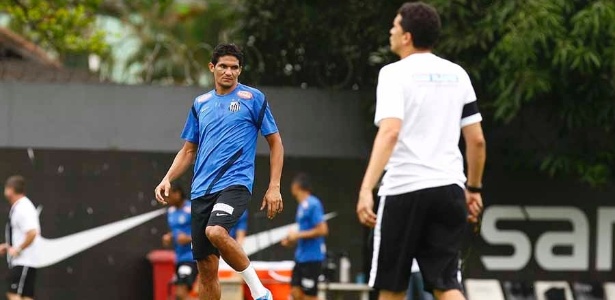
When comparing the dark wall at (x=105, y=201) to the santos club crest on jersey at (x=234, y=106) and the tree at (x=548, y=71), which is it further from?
the santos club crest on jersey at (x=234, y=106)

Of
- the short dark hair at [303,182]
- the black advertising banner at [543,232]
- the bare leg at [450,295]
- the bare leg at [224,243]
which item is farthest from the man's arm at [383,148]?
the black advertising banner at [543,232]

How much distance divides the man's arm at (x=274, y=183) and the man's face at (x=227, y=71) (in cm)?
50

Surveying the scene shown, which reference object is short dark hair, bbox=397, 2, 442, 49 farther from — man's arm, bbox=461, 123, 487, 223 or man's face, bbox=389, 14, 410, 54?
man's arm, bbox=461, 123, 487, 223

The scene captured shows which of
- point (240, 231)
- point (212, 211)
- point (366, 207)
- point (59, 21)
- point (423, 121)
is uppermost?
point (59, 21)

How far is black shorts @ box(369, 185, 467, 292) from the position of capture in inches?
281

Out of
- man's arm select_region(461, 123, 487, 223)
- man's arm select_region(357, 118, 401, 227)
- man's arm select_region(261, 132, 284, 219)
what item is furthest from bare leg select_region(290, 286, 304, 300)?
man's arm select_region(357, 118, 401, 227)

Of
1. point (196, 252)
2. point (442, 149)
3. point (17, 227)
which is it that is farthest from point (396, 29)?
point (17, 227)

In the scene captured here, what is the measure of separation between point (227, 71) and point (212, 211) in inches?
38.5

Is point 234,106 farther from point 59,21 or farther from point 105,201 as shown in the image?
point 59,21

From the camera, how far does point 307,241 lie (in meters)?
15.0

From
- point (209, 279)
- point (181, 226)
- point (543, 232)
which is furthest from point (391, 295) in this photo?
point (543, 232)

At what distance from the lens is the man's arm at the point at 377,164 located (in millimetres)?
6816

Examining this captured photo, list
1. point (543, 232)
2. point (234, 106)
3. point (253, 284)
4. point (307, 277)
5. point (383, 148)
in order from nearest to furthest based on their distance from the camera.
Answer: point (383, 148)
point (253, 284)
point (234, 106)
point (307, 277)
point (543, 232)

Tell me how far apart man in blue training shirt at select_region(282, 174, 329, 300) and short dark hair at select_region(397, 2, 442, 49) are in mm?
7733
